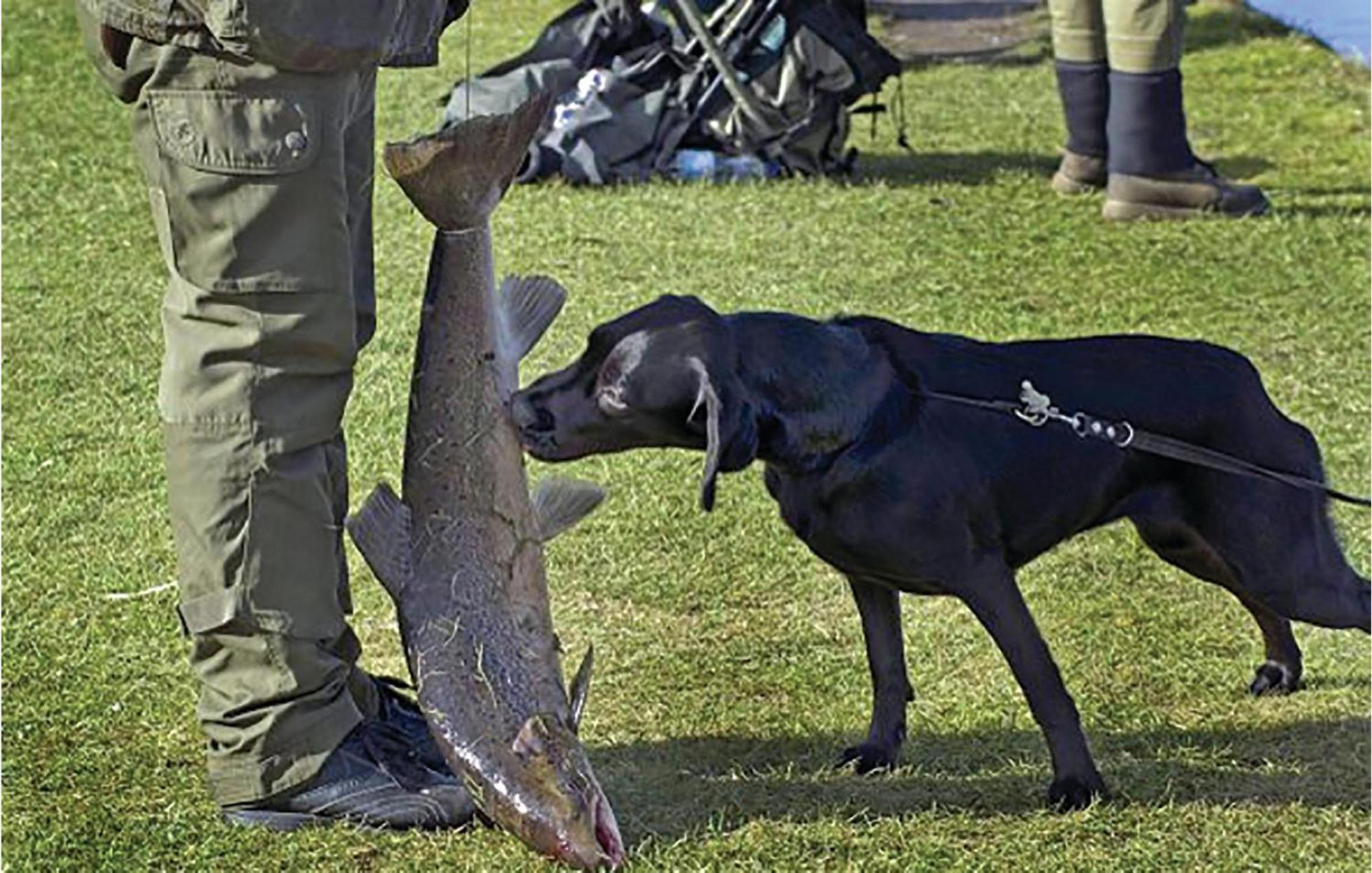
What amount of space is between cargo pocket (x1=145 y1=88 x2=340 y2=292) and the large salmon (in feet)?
0.51

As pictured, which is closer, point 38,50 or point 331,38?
point 331,38

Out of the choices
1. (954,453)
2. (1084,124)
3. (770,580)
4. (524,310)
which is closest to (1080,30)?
(1084,124)

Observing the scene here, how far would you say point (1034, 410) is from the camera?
13.9 ft

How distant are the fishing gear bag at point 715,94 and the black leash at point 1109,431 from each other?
4765mm

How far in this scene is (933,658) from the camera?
17.0ft

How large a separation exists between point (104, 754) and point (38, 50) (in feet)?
23.9

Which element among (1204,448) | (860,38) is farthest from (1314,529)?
(860,38)

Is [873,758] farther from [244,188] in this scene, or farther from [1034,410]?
[244,188]

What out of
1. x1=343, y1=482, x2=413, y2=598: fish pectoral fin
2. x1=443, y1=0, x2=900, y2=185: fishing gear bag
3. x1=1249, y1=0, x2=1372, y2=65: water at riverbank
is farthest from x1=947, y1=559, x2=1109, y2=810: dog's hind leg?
x1=1249, y1=0, x2=1372, y2=65: water at riverbank

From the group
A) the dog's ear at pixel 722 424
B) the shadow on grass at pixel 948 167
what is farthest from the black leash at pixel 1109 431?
the shadow on grass at pixel 948 167

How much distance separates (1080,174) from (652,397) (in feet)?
17.6

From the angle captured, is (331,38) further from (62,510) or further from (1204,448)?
(62,510)

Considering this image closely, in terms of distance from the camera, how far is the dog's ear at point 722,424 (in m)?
3.85

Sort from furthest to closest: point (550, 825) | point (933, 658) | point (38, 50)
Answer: point (38, 50) < point (933, 658) < point (550, 825)
